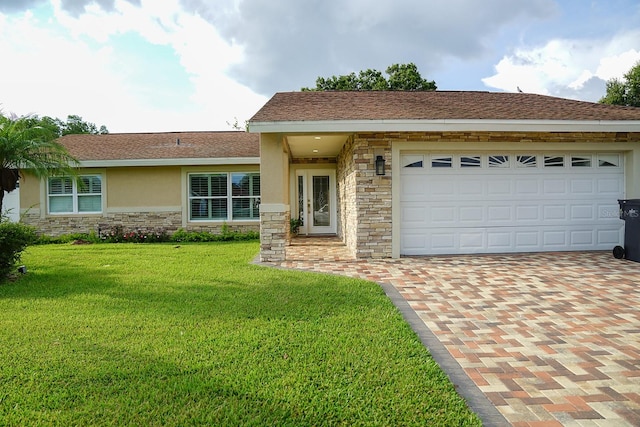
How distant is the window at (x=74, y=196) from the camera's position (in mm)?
14719

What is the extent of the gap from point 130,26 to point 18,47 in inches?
85.5

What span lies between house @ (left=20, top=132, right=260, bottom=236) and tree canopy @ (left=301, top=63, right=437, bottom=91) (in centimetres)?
1689

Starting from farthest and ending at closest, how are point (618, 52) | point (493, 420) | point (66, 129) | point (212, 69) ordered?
point (66, 129)
point (618, 52)
point (212, 69)
point (493, 420)

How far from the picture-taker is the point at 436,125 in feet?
28.5

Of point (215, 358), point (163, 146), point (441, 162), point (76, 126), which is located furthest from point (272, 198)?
point (76, 126)

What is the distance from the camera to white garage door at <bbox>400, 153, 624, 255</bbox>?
30.9ft

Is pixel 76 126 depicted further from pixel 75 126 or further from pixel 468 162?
pixel 468 162

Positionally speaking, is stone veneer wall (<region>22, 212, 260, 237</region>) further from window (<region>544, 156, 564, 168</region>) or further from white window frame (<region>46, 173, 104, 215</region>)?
window (<region>544, 156, 564, 168</region>)

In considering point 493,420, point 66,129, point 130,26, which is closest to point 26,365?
point 493,420

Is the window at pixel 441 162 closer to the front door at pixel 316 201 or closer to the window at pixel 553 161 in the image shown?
the window at pixel 553 161

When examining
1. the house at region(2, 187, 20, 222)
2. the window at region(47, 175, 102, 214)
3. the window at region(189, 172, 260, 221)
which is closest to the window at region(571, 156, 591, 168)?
the window at region(189, 172, 260, 221)

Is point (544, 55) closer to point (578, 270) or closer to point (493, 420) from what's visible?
point (578, 270)

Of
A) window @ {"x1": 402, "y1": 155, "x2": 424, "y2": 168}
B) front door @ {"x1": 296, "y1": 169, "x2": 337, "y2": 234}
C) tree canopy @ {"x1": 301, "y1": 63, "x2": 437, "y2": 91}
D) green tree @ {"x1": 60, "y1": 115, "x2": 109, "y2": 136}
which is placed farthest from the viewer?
green tree @ {"x1": 60, "y1": 115, "x2": 109, "y2": 136}

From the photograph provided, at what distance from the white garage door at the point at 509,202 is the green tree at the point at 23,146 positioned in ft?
26.8
